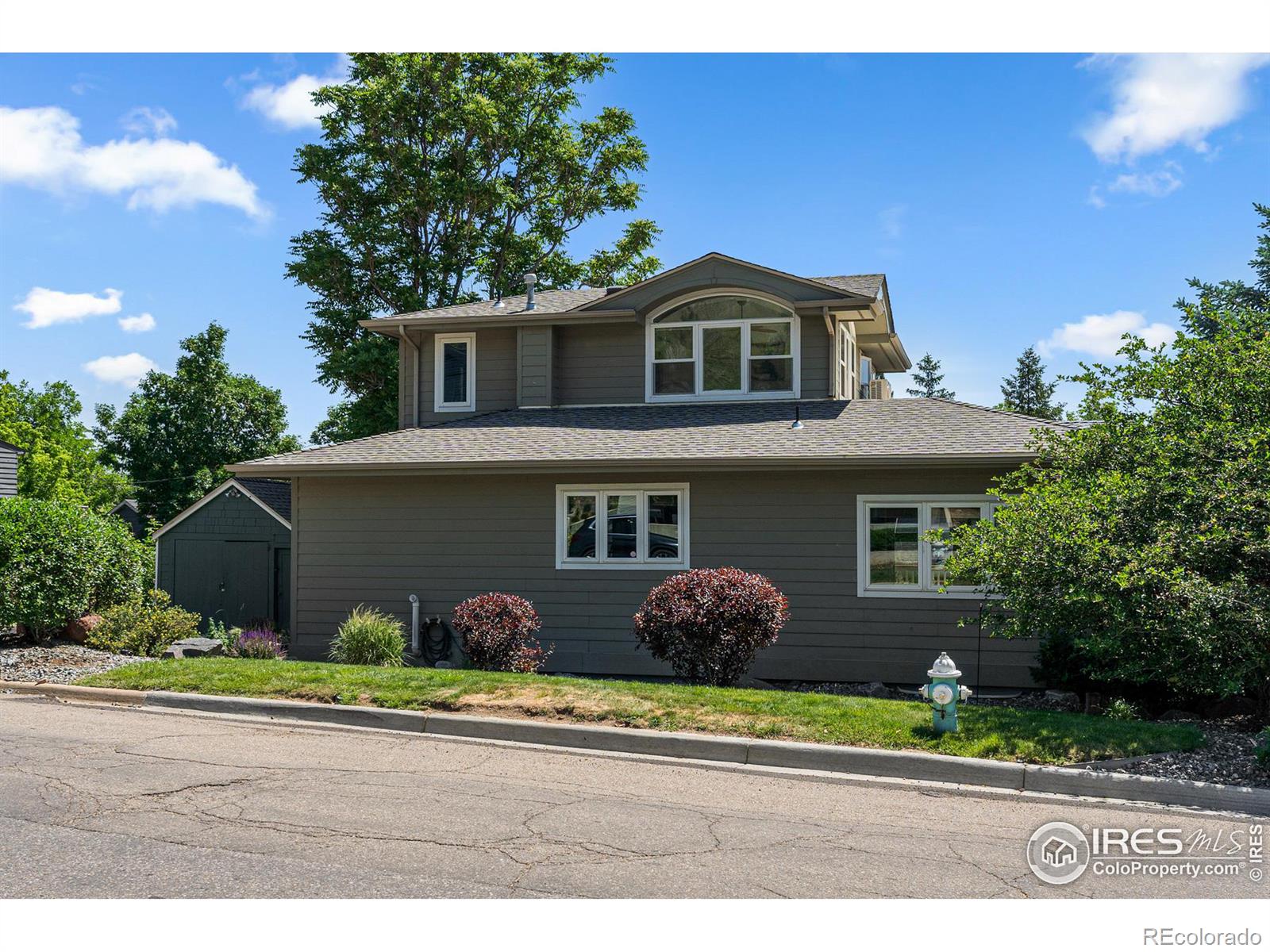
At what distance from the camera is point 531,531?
1481 cm

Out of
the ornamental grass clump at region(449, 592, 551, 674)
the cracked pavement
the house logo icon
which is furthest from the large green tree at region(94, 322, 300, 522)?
the house logo icon

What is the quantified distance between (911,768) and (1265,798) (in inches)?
93.9

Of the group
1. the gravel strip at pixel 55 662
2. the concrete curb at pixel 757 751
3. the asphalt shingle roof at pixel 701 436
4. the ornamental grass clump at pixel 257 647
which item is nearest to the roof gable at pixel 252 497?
the asphalt shingle roof at pixel 701 436

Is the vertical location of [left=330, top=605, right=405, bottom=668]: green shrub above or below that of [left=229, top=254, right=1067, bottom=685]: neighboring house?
below

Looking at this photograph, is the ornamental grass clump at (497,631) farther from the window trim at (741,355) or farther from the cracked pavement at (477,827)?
the window trim at (741,355)

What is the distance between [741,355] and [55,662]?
34.9 feet

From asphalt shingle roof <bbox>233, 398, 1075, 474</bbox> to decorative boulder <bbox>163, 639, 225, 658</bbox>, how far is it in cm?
257

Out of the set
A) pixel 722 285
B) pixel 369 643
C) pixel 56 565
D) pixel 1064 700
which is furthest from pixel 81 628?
pixel 1064 700

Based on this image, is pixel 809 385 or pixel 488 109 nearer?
pixel 809 385

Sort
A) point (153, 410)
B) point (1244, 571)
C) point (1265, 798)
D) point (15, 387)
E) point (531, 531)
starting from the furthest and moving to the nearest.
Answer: point (15, 387) → point (153, 410) → point (531, 531) → point (1244, 571) → point (1265, 798)

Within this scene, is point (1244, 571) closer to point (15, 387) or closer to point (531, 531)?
point (531, 531)

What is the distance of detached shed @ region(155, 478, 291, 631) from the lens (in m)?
20.2

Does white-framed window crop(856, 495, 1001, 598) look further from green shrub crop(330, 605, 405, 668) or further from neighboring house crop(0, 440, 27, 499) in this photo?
neighboring house crop(0, 440, 27, 499)

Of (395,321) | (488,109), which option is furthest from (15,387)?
(395,321)
